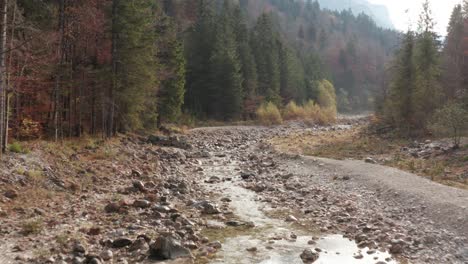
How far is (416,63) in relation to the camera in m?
41.7

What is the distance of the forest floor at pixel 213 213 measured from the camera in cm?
1082

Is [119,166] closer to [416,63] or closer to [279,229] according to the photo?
[279,229]

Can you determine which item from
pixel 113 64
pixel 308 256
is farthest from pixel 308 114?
pixel 308 256

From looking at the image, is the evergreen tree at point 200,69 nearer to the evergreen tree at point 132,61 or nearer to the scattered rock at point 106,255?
the evergreen tree at point 132,61

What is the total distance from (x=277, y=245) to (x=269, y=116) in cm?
4902

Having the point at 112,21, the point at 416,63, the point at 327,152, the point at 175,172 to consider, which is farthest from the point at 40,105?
the point at 416,63

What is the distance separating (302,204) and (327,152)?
53.5 ft

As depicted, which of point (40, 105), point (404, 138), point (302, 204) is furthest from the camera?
point (404, 138)

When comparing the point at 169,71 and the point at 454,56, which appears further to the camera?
the point at 454,56

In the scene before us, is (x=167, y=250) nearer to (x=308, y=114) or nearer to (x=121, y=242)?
(x=121, y=242)

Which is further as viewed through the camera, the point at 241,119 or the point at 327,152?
the point at 241,119

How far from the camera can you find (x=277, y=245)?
12039mm

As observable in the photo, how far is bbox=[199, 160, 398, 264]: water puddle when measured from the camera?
10875 millimetres

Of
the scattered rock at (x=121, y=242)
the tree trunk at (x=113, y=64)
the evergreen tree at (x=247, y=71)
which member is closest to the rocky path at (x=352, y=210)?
the scattered rock at (x=121, y=242)
